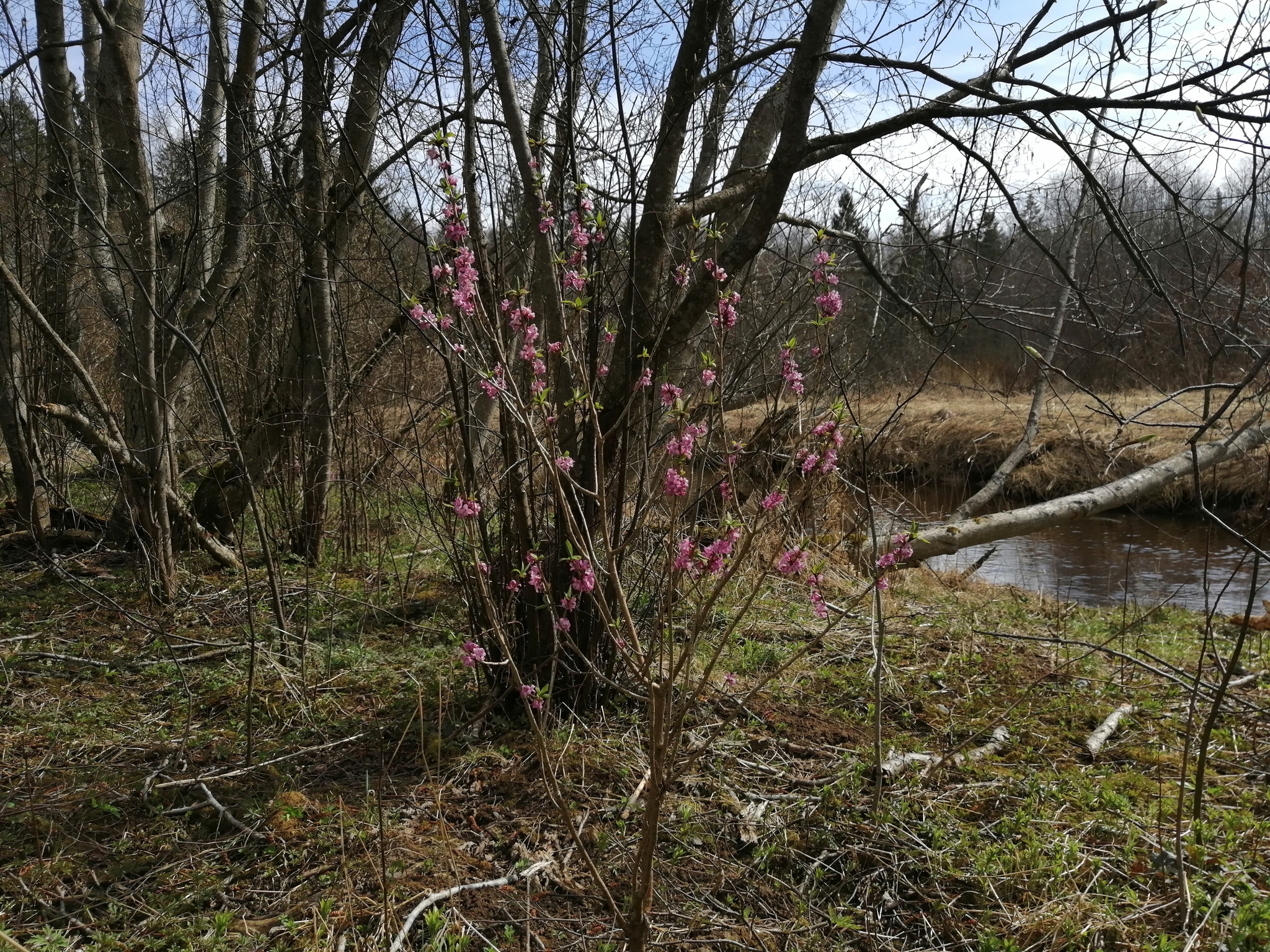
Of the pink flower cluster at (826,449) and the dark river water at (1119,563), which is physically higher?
the pink flower cluster at (826,449)

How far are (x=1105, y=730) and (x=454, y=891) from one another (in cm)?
251

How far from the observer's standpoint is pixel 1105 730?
3266 mm

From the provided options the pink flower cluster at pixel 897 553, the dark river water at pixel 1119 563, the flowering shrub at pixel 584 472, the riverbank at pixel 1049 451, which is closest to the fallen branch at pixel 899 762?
the flowering shrub at pixel 584 472

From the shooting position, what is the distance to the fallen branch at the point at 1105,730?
10.3 ft

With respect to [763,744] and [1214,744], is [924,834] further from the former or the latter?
[1214,744]

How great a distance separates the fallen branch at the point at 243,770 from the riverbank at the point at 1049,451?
7622 millimetres

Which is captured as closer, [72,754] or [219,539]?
[72,754]

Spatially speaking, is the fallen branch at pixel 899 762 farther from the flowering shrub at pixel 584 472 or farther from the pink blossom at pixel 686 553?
the pink blossom at pixel 686 553

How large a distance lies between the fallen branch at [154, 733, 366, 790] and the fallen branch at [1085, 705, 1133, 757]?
2720mm

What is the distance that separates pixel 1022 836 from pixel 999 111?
94.8 inches

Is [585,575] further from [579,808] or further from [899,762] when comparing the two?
[899,762]

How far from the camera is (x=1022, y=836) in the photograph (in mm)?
2545

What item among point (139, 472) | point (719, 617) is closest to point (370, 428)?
point (139, 472)

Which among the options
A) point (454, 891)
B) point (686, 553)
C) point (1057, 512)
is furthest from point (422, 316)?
point (1057, 512)
